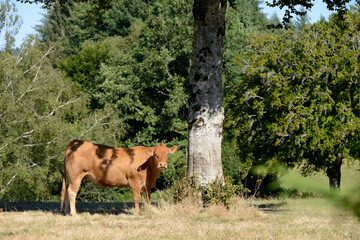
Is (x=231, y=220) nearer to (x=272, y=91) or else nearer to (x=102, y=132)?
(x=272, y=91)

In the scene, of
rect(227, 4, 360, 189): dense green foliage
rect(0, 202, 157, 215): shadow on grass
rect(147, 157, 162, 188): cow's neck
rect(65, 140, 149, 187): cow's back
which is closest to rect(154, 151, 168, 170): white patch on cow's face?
rect(147, 157, 162, 188): cow's neck

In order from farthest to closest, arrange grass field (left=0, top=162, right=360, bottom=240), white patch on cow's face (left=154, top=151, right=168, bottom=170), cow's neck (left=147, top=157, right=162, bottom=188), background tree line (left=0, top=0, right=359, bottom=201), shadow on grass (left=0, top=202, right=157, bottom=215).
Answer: background tree line (left=0, top=0, right=359, bottom=201), shadow on grass (left=0, top=202, right=157, bottom=215), cow's neck (left=147, top=157, right=162, bottom=188), white patch on cow's face (left=154, top=151, right=168, bottom=170), grass field (left=0, top=162, right=360, bottom=240)

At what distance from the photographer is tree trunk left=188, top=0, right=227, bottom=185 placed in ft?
34.3

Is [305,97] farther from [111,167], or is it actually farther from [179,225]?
[179,225]

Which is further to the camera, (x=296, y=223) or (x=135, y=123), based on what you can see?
(x=135, y=123)

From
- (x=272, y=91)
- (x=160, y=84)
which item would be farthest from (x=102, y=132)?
(x=272, y=91)

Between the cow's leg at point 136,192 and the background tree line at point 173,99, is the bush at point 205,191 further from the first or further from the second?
the background tree line at point 173,99

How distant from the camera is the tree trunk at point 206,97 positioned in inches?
411

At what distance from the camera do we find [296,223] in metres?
8.52

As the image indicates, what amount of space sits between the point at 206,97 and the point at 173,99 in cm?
2142

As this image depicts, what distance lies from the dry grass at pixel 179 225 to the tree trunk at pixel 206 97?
960mm

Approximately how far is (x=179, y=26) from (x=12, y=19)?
1152cm

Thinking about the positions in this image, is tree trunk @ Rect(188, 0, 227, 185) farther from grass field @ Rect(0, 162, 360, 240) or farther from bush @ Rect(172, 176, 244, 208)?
grass field @ Rect(0, 162, 360, 240)

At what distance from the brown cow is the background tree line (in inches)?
140
